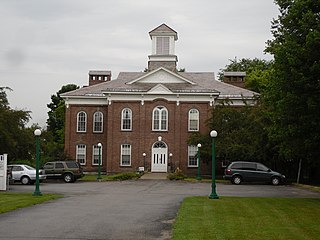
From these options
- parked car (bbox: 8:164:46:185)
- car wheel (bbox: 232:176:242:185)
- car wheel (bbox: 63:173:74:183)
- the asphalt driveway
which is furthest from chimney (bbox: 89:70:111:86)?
the asphalt driveway

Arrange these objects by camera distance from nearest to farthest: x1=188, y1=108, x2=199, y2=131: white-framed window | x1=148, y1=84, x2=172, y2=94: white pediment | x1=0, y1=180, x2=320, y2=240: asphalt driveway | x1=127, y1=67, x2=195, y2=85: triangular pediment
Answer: x1=0, y1=180, x2=320, y2=240: asphalt driveway → x1=148, y1=84, x2=172, y2=94: white pediment → x1=188, y1=108, x2=199, y2=131: white-framed window → x1=127, y1=67, x2=195, y2=85: triangular pediment

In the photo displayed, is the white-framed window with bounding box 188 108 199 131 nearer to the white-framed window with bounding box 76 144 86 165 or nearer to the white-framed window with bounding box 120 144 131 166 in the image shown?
the white-framed window with bounding box 120 144 131 166

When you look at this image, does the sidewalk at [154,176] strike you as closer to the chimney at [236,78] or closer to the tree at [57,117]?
the chimney at [236,78]

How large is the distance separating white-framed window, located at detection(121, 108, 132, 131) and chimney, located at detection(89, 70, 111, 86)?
33.1 ft

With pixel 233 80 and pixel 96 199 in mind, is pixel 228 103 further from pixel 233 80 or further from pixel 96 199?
pixel 96 199

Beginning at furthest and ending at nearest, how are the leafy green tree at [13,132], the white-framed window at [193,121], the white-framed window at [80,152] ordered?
the white-framed window at [80,152] → the white-framed window at [193,121] → the leafy green tree at [13,132]

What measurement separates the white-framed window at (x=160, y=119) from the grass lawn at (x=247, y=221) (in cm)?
3162

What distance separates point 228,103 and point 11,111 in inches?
771

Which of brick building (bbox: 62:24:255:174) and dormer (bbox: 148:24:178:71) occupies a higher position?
dormer (bbox: 148:24:178:71)

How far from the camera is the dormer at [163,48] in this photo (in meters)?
58.3

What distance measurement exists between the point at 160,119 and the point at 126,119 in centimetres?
330

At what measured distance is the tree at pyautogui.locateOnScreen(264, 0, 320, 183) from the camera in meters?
19.9

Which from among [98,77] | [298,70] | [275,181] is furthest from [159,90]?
[298,70]

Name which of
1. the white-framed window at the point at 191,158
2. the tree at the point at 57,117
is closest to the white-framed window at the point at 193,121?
the white-framed window at the point at 191,158
